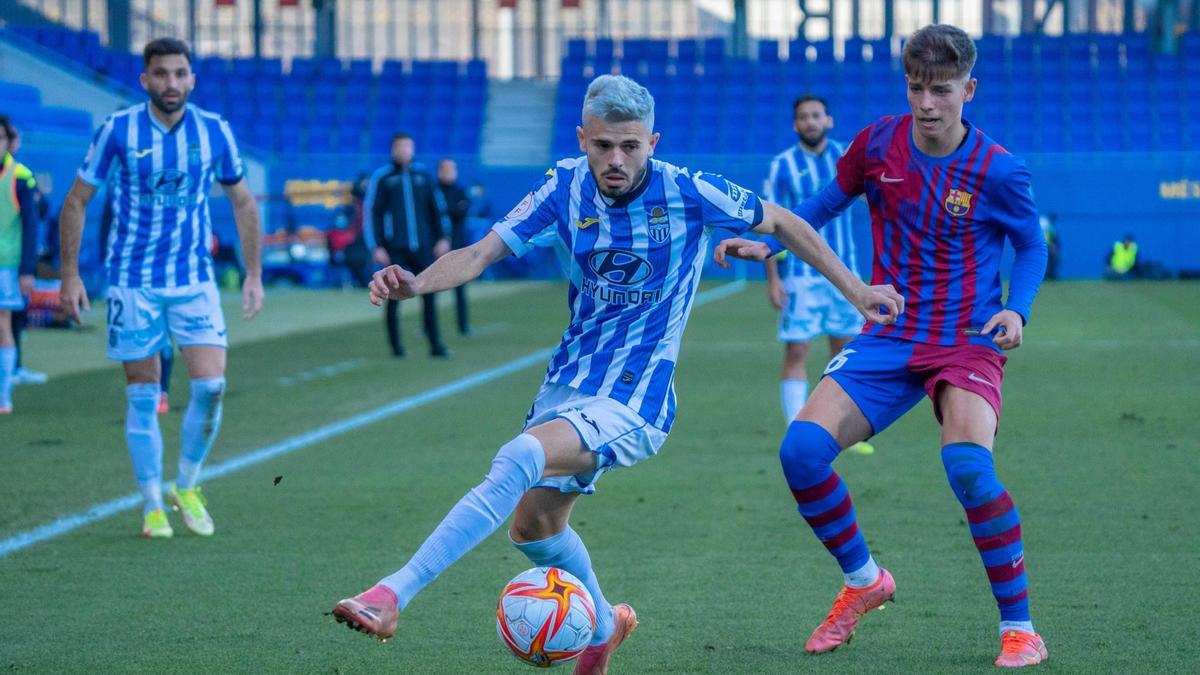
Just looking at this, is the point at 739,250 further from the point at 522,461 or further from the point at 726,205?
the point at 522,461

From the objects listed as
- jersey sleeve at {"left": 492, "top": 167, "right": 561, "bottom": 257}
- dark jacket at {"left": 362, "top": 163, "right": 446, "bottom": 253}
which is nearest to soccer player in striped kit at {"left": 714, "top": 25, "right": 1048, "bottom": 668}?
jersey sleeve at {"left": 492, "top": 167, "right": 561, "bottom": 257}

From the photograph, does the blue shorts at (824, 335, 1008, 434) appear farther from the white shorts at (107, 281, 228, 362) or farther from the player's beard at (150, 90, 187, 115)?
the player's beard at (150, 90, 187, 115)

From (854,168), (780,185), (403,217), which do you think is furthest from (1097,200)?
(854,168)

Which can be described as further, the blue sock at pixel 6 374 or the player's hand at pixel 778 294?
the blue sock at pixel 6 374

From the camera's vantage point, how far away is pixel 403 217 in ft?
52.4

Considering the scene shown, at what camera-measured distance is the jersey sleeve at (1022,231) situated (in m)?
4.83

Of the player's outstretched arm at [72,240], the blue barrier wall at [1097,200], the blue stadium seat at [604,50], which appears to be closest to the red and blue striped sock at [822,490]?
the player's outstretched arm at [72,240]

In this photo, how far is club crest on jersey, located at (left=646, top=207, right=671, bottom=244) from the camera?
4496 mm

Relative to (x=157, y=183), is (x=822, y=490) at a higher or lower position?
lower

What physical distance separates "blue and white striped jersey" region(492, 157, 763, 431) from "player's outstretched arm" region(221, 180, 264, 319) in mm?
2748

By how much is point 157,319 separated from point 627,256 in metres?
3.13

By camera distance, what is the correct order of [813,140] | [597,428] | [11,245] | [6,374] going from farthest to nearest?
[11,245]
[6,374]
[813,140]
[597,428]

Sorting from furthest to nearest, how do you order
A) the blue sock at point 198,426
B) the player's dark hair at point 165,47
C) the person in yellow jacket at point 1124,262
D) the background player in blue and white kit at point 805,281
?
the person in yellow jacket at point 1124,262 < the background player in blue and white kit at point 805,281 < the blue sock at point 198,426 < the player's dark hair at point 165,47

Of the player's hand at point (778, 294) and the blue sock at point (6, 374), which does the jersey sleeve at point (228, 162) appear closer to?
the player's hand at point (778, 294)
